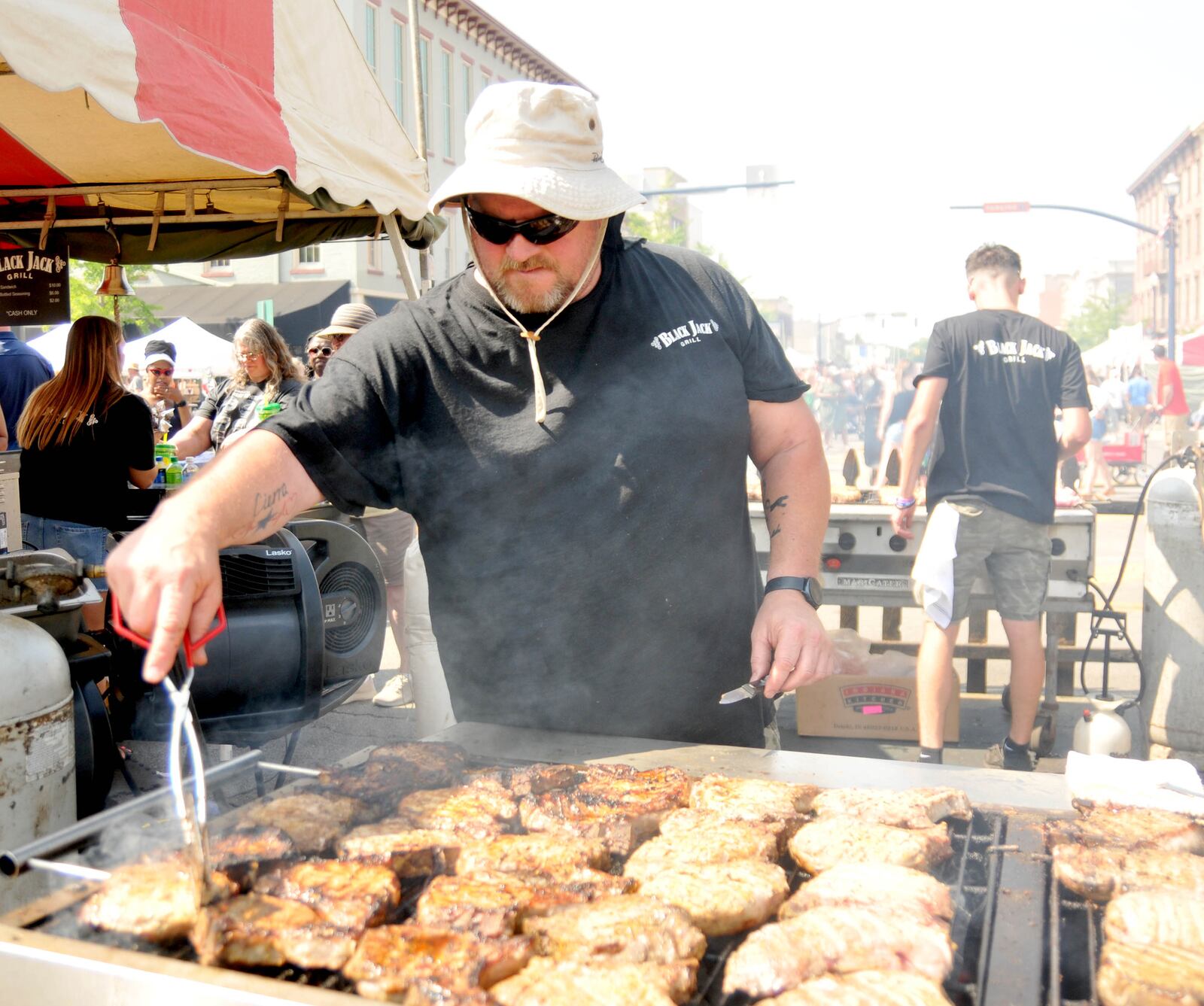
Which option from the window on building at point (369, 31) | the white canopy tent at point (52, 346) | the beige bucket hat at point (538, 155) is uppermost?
the window on building at point (369, 31)

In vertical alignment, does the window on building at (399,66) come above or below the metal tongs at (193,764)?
above

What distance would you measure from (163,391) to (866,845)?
357 inches

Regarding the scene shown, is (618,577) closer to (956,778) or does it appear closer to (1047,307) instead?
(956,778)

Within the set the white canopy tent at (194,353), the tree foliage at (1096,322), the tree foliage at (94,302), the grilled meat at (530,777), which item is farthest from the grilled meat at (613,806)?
the tree foliage at (1096,322)

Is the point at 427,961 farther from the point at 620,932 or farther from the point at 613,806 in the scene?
the point at 613,806

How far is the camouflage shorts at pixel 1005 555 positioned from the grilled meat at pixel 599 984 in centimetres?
417

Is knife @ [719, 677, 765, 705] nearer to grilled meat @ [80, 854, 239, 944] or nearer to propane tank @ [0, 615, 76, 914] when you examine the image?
grilled meat @ [80, 854, 239, 944]

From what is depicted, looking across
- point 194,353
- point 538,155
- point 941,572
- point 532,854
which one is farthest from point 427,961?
point 194,353

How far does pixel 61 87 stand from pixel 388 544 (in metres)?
4.38

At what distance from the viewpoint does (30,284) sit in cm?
752

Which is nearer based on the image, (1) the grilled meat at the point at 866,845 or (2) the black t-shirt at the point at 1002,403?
(1) the grilled meat at the point at 866,845

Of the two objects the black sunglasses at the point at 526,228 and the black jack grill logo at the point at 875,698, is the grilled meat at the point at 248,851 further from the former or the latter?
the black jack grill logo at the point at 875,698

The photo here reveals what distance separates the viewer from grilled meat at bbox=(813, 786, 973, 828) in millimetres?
2141

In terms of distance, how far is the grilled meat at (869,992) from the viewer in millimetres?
1524
